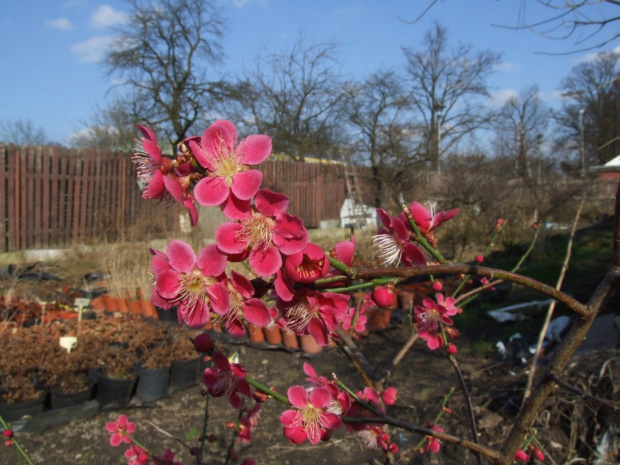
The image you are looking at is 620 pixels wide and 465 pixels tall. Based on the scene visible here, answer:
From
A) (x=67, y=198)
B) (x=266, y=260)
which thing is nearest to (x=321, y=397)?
(x=266, y=260)

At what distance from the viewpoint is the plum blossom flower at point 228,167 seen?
57cm

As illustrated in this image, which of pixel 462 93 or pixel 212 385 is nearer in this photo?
pixel 212 385

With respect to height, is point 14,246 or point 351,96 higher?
point 351,96

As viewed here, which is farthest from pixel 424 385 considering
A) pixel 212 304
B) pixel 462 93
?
pixel 462 93

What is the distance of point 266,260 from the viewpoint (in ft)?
1.86

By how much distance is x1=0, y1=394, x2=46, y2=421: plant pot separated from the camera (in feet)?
11.1

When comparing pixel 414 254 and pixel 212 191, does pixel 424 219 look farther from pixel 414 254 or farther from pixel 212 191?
pixel 212 191

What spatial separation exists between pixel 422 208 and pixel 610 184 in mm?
16921

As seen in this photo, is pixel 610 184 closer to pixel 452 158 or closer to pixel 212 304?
pixel 452 158

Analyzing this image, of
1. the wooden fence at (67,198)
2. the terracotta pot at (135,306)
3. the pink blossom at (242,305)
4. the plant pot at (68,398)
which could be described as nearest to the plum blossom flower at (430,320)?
the pink blossom at (242,305)

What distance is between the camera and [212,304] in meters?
0.61

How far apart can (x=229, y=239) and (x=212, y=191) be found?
6cm

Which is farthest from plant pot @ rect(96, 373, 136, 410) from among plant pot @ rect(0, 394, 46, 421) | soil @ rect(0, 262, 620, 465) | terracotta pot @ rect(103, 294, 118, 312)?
terracotta pot @ rect(103, 294, 118, 312)

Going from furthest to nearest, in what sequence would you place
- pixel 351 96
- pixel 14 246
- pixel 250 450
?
pixel 351 96 < pixel 14 246 < pixel 250 450
